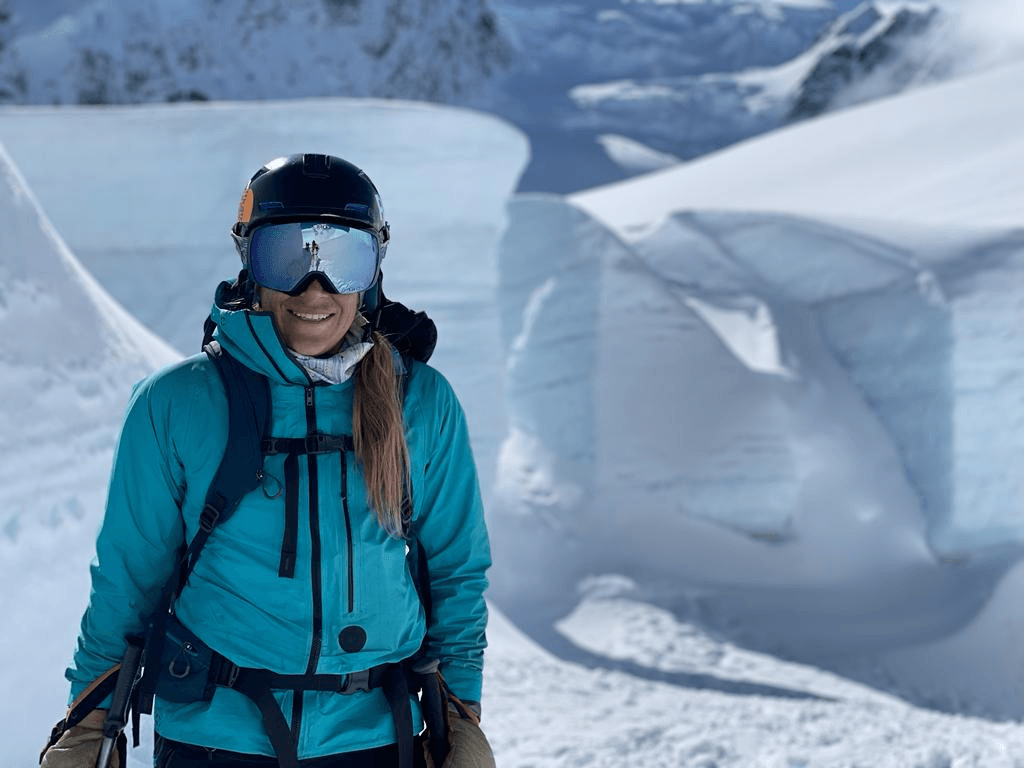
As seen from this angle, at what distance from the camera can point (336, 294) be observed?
138cm

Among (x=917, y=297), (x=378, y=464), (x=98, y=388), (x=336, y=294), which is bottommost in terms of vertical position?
(x=917, y=297)

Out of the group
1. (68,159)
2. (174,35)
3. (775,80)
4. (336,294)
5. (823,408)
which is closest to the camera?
(336,294)

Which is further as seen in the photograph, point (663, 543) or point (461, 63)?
point (461, 63)

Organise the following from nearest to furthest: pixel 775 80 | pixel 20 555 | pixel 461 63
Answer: pixel 20 555, pixel 461 63, pixel 775 80

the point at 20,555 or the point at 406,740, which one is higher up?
the point at 406,740

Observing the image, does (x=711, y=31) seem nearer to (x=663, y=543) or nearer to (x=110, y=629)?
(x=663, y=543)

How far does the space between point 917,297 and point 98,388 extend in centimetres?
721

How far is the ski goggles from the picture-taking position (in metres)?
1.38

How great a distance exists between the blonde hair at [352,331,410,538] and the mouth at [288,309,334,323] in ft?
0.27

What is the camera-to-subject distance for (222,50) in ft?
73.9

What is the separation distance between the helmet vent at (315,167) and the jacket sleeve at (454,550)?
0.31 metres

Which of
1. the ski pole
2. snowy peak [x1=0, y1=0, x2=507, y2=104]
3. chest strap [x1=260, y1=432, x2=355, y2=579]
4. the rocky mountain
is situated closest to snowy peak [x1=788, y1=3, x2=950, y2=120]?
the rocky mountain

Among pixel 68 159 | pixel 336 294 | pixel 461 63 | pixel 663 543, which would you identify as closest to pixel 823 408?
pixel 663 543

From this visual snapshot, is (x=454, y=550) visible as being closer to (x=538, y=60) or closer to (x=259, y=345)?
(x=259, y=345)
